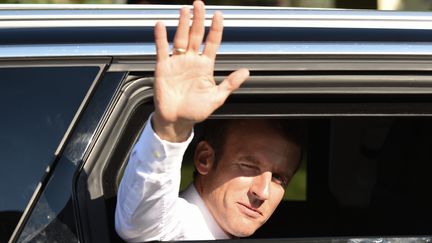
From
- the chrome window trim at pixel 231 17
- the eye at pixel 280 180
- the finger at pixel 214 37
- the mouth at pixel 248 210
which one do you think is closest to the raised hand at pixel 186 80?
the finger at pixel 214 37

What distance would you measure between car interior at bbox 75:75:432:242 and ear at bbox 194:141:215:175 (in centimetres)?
28

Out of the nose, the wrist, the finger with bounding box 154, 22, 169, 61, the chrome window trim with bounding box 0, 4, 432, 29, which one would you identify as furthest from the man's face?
the finger with bounding box 154, 22, 169, 61

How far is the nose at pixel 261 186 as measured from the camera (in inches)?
97.3

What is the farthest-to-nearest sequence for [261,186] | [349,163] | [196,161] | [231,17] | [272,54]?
1. [349,163]
2. [196,161]
3. [261,186]
4. [231,17]
5. [272,54]

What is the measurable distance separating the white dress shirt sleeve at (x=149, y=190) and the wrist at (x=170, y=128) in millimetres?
12

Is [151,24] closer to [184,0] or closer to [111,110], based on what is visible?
[111,110]

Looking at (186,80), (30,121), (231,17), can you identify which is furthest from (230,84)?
(30,121)

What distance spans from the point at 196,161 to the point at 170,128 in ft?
1.69

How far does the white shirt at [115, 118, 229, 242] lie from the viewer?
2.10 metres

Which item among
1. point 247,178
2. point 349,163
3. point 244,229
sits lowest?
point 349,163

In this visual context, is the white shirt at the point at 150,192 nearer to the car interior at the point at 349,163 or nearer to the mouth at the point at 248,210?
the car interior at the point at 349,163

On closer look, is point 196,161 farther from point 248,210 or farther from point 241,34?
point 241,34

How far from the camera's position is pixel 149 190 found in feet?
7.00

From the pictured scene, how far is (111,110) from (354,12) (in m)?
0.71
